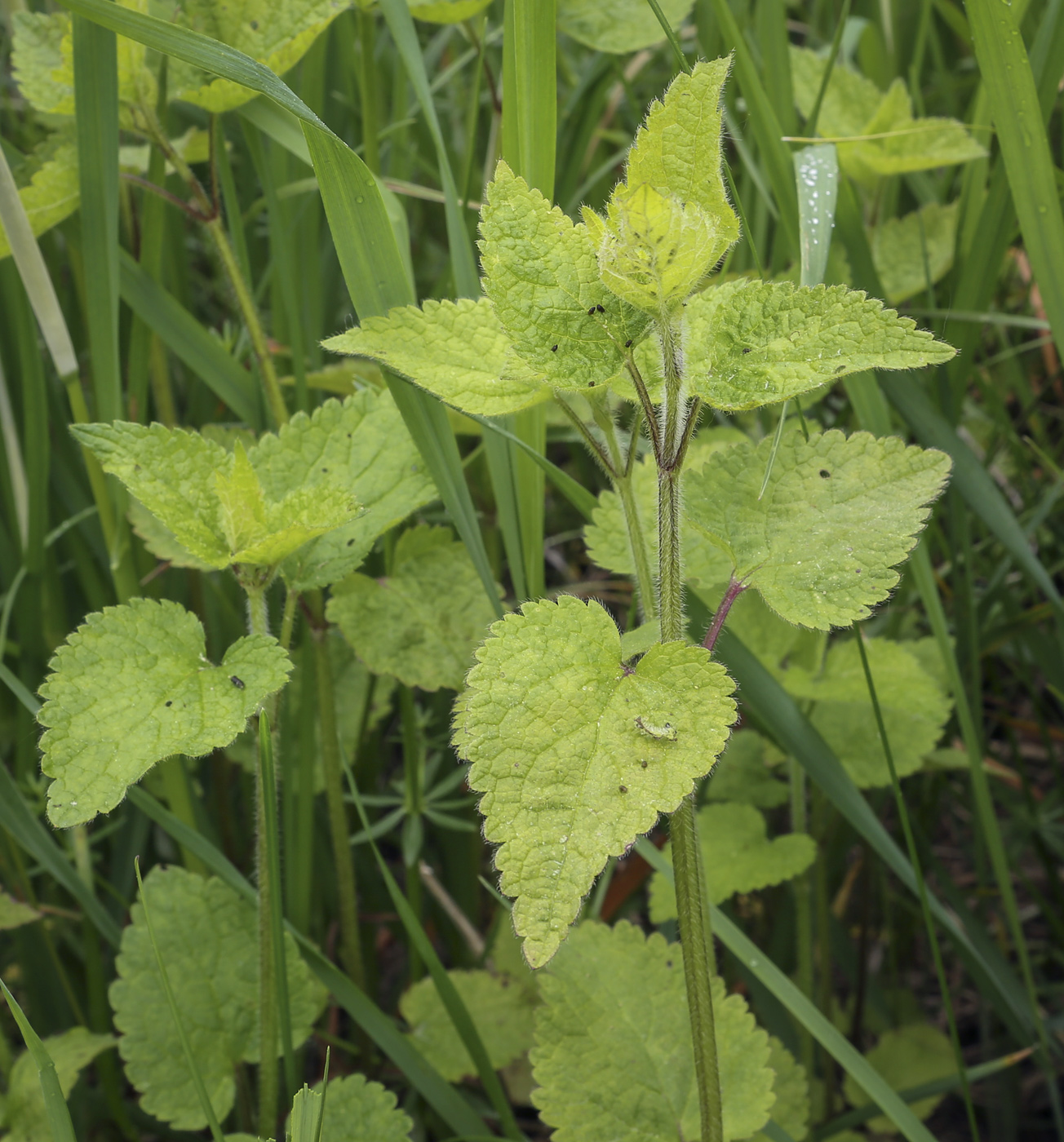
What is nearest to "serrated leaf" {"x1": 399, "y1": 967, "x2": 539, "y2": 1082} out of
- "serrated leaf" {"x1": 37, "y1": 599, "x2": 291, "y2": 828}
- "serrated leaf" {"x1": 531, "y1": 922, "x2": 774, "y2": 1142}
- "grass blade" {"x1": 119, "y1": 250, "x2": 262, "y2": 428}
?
"serrated leaf" {"x1": 531, "y1": 922, "x2": 774, "y2": 1142}

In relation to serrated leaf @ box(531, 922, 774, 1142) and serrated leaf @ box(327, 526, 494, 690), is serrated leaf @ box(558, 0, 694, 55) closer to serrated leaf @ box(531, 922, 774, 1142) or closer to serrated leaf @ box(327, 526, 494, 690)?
serrated leaf @ box(327, 526, 494, 690)

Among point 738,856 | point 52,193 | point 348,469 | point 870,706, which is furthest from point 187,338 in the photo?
point 870,706

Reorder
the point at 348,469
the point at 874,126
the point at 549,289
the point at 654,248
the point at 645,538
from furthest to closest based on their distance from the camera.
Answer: the point at 874,126 → the point at 348,469 → the point at 645,538 → the point at 549,289 → the point at 654,248

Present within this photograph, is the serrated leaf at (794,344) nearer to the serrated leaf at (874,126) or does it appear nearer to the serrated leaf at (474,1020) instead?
the serrated leaf at (874,126)

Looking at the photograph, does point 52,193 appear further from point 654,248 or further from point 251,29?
point 654,248

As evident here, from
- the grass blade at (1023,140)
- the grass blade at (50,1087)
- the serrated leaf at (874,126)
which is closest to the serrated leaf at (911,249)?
the serrated leaf at (874,126)

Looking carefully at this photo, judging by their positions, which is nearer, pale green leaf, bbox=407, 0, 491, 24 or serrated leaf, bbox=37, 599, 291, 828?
serrated leaf, bbox=37, 599, 291, 828

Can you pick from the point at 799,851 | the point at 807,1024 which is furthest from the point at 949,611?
the point at 807,1024
